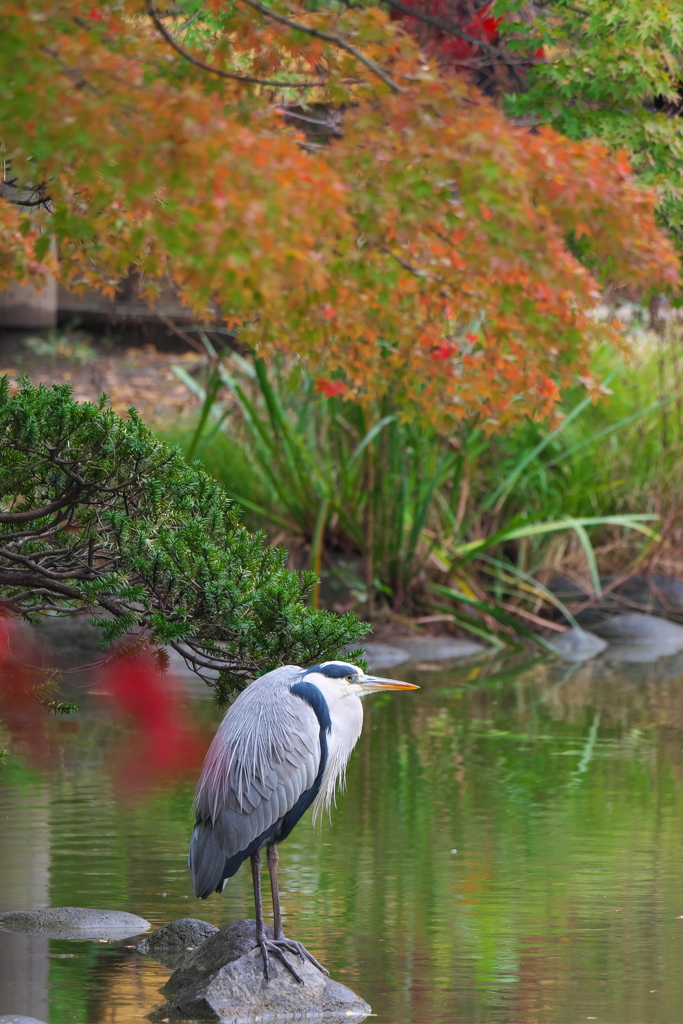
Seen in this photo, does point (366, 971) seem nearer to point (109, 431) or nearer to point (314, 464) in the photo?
point (109, 431)

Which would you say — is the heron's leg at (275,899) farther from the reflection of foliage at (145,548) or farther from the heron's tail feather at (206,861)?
the reflection of foliage at (145,548)

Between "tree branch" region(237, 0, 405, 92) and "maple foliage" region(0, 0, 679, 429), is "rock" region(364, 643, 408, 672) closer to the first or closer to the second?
"maple foliage" region(0, 0, 679, 429)

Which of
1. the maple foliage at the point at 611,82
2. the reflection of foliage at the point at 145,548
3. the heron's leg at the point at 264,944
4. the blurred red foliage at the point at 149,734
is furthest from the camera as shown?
the blurred red foliage at the point at 149,734

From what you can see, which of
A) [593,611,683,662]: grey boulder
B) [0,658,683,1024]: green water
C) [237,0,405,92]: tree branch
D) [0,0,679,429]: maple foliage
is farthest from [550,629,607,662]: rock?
[237,0,405,92]: tree branch

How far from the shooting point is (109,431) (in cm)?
453

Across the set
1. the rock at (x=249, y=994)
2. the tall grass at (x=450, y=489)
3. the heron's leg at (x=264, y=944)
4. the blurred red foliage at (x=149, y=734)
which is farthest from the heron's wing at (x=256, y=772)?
the tall grass at (x=450, y=489)

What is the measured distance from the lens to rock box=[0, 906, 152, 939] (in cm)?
516

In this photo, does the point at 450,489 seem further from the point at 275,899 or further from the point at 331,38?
the point at 331,38

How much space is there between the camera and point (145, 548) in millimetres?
4527

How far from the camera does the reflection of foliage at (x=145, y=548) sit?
14.9 feet

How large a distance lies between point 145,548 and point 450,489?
976 centimetres

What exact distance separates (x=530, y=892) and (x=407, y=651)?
671 cm

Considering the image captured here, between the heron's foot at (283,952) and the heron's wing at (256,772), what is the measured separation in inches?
9.4

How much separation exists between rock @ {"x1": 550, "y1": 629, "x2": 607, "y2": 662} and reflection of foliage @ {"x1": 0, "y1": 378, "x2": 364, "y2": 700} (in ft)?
Result: 28.0
